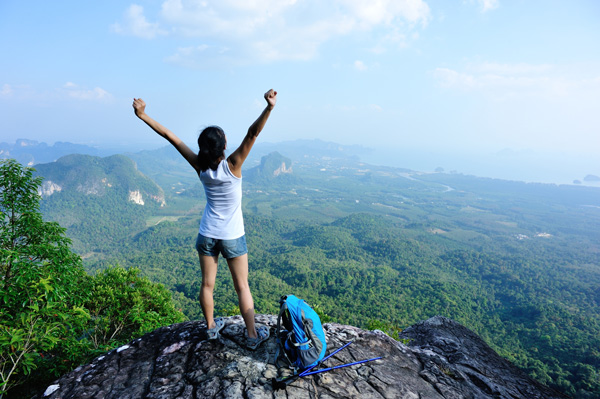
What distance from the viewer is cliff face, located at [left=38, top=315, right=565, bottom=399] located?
8.69ft

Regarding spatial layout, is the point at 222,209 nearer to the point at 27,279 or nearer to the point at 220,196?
the point at 220,196

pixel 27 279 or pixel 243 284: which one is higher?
pixel 243 284

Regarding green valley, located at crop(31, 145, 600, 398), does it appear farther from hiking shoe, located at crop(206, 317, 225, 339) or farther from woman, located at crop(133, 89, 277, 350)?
woman, located at crop(133, 89, 277, 350)

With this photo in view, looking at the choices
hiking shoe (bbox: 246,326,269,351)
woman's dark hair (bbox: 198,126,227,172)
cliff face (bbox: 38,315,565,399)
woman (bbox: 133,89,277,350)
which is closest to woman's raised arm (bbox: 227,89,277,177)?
woman (bbox: 133,89,277,350)

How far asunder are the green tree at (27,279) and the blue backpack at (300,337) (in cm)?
308

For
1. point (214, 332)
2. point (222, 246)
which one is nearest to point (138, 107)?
point (222, 246)

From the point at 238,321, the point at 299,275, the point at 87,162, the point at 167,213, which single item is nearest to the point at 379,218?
the point at 299,275

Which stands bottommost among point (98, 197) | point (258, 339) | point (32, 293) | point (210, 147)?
point (98, 197)

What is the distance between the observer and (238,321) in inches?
146

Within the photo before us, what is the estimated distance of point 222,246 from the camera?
8.57ft

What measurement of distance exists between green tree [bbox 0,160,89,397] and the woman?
2.48 m

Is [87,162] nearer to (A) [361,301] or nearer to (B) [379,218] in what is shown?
(B) [379,218]

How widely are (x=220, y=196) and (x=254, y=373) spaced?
1.84m

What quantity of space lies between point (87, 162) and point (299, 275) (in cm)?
11768
